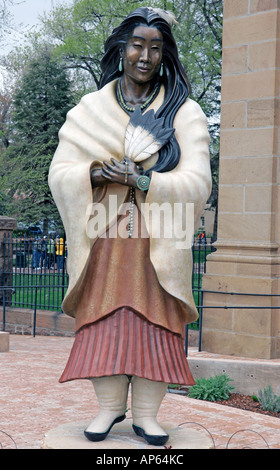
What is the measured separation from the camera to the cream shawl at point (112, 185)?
12.0 ft

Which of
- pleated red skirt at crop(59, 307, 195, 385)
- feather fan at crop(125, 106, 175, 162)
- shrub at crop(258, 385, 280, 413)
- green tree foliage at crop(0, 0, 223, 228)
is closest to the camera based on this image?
pleated red skirt at crop(59, 307, 195, 385)

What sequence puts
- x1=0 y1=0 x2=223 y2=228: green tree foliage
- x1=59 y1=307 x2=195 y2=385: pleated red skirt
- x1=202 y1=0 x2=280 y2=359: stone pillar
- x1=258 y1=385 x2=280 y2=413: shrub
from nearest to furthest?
x1=59 y1=307 x2=195 y2=385: pleated red skirt
x1=258 y1=385 x2=280 y2=413: shrub
x1=202 y1=0 x2=280 y2=359: stone pillar
x1=0 y1=0 x2=223 y2=228: green tree foliage

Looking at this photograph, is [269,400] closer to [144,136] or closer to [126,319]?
[126,319]

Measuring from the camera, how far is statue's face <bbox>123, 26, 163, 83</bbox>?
3752mm

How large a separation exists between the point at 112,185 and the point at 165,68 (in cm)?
85

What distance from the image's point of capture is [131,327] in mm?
3680

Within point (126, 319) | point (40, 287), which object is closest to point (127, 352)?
point (126, 319)

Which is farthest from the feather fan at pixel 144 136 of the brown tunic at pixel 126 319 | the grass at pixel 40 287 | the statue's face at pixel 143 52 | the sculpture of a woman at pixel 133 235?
the grass at pixel 40 287

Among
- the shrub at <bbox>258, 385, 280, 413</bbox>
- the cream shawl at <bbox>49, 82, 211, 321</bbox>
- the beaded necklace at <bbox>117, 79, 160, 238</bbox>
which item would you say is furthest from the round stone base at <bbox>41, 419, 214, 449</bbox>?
the shrub at <bbox>258, 385, 280, 413</bbox>

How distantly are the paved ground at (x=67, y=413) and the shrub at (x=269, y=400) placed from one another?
16.1 inches

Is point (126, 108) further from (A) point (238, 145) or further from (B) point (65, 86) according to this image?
(B) point (65, 86)

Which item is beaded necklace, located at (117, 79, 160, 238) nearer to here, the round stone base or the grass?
the round stone base

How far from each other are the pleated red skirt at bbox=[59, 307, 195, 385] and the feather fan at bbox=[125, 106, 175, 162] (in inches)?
36.3

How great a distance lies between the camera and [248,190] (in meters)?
8.35
